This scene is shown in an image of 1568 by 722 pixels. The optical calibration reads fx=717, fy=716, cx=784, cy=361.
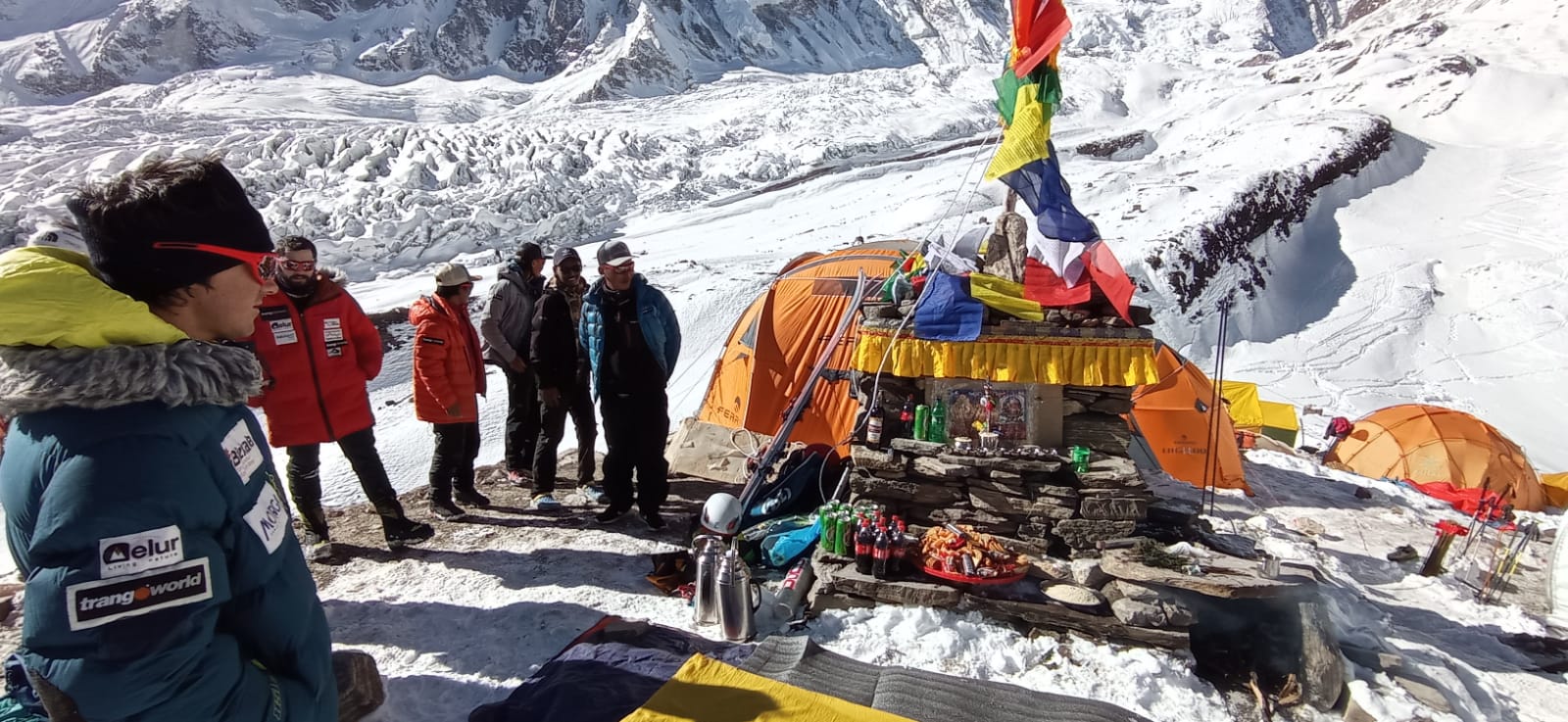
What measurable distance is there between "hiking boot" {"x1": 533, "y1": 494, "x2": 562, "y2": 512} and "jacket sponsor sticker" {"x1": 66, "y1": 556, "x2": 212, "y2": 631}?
3.96 metres

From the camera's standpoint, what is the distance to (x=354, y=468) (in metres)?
4.15

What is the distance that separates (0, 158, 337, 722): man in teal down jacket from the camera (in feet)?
4.26

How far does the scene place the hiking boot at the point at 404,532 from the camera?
4.47m

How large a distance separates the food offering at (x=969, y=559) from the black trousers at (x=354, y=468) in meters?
3.21

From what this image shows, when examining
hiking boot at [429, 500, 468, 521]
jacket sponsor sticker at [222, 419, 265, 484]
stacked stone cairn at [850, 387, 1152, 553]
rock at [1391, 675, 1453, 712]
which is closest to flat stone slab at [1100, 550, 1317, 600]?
stacked stone cairn at [850, 387, 1152, 553]

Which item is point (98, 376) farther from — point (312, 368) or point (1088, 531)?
point (1088, 531)

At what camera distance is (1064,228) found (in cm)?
429

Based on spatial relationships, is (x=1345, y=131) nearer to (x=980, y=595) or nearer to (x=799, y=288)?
(x=799, y=288)

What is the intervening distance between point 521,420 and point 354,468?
1.66 metres

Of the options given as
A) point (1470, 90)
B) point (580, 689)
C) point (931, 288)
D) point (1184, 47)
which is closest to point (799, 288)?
point (931, 288)

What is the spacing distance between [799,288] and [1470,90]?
32.6 meters

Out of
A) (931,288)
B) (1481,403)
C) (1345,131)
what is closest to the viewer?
(931,288)

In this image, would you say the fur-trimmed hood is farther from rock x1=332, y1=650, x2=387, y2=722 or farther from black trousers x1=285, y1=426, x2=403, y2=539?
black trousers x1=285, y1=426, x2=403, y2=539

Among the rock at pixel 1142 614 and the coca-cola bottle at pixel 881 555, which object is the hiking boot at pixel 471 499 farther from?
the rock at pixel 1142 614
